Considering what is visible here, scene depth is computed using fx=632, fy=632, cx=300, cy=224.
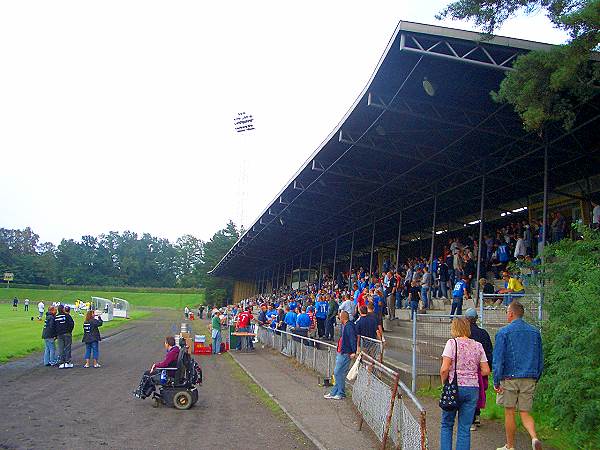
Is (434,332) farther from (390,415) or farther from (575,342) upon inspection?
(575,342)

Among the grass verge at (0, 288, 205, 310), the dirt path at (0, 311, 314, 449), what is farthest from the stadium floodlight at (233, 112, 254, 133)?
the dirt path at (0, 311, 314, 449)

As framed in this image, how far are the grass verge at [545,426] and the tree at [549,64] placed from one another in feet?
15.4

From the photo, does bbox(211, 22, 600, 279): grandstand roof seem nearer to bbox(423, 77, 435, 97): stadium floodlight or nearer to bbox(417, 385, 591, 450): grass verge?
bbox(423, 77, 435, 97): stadium floodlight

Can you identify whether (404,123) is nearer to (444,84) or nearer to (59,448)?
(444,84)

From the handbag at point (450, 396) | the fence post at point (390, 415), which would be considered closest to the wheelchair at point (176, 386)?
the fence post at point (390, 415)

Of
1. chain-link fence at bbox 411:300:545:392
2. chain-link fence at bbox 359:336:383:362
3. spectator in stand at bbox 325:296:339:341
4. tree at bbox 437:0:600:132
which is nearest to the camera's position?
tree at bbox 437:0:600:132

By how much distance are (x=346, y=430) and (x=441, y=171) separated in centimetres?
1504

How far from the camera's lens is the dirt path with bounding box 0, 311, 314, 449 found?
8617mm

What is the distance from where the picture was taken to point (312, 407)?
1145 centimetres

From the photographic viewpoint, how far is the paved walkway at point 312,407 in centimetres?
875

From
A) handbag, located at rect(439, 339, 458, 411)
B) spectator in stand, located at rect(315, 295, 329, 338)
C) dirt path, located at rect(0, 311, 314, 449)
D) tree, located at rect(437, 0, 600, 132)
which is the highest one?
tree, located at rect(437, 0, 600, 132)

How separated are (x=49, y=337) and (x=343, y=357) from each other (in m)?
9.89

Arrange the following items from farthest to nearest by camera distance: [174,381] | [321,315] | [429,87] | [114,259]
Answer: [114,259]
[321,315]
[429,87]
[174,381]

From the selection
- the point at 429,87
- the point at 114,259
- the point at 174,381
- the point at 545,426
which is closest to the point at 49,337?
the point at 174,381
